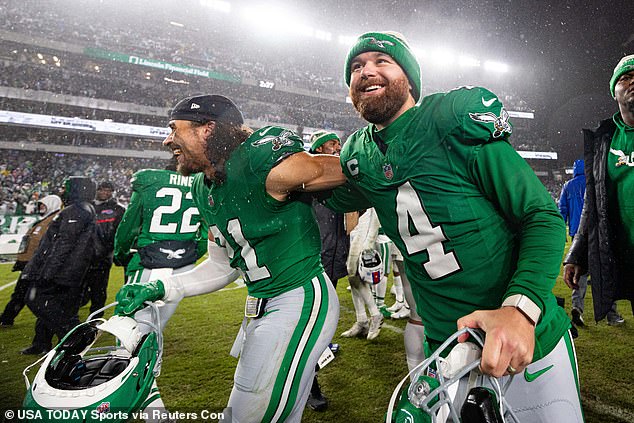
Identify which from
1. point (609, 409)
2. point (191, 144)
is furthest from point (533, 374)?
point (609, 409)

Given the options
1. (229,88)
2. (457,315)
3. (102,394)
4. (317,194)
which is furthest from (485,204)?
(229,88)

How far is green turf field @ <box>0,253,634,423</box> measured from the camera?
9.20 ft

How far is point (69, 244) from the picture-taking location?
4.15 m

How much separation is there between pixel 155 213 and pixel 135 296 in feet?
5.90

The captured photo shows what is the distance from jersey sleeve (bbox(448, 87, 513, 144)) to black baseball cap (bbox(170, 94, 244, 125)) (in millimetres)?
1352

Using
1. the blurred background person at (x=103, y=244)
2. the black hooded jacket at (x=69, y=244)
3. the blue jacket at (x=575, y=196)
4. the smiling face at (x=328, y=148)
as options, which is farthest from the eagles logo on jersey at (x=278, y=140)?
the blue jacket at (x=575, y=196)

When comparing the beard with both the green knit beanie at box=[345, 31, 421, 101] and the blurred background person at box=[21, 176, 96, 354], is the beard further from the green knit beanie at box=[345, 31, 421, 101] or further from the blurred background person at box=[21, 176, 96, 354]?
the blurred background person at box=[21, 176, 96, 354]

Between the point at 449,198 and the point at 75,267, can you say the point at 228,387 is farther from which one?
the point at 449,198

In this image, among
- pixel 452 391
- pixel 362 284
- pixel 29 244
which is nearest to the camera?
pixel 452 391

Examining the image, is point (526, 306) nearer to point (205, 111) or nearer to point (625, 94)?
point (205, 111)

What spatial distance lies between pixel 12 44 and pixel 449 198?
35.5 m

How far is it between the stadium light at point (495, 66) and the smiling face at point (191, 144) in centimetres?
3916

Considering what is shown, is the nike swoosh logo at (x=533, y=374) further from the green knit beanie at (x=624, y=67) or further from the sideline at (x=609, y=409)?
the sideline at (x=609, y=409)

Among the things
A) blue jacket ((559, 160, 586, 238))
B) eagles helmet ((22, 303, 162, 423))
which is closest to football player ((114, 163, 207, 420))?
eagles helmet ((22, 303, 162, 423))
